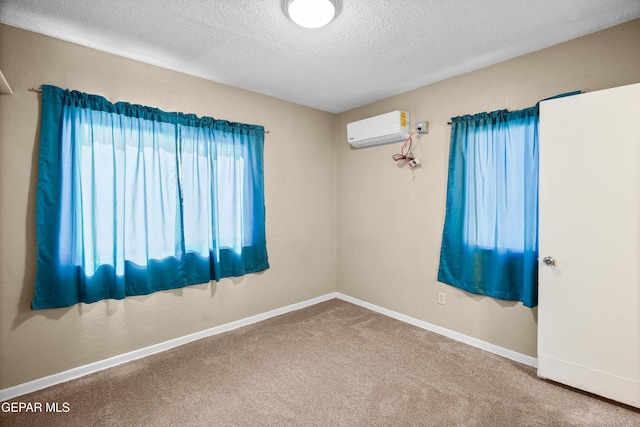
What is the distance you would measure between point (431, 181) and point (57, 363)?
3442 mm

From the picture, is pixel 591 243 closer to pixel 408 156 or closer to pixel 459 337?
pixel 459 337

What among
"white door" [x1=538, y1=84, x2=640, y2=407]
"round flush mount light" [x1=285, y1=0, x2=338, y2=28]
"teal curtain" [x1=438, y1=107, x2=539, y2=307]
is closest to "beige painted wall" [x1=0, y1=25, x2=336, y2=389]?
"round flush mount light" [x1=285, y1=0, x2=338, y2=28]

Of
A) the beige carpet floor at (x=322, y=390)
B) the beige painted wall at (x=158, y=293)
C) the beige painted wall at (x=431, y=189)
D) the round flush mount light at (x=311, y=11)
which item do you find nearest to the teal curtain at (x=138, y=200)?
the beige painted wall at (x=158, y=293)

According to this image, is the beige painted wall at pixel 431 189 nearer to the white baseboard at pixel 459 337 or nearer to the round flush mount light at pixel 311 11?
the white baseboard at pixel 459 337

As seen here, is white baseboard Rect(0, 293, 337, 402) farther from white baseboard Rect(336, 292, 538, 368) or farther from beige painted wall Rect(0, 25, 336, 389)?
white baseboard Rect(336, 292, 538, 368)

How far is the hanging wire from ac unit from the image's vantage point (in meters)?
3.20

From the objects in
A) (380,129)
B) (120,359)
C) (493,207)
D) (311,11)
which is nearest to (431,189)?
(493,207)

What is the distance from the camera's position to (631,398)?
1.88m

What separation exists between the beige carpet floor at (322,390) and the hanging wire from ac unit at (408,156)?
68.5 inches

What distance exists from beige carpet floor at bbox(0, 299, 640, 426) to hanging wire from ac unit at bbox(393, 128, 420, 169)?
68.5 inches

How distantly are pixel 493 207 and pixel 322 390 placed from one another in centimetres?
201

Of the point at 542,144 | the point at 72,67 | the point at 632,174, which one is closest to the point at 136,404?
the point at 72,67

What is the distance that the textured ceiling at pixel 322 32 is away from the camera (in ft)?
6.05

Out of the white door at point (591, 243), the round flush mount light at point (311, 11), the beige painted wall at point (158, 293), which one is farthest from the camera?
the beige painted wall at point (158, 293)
